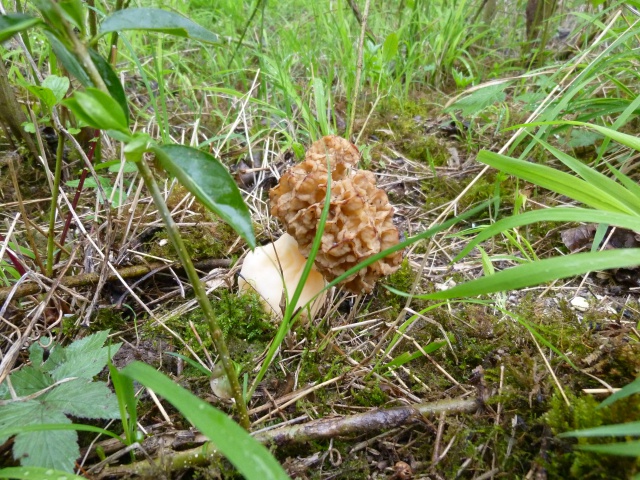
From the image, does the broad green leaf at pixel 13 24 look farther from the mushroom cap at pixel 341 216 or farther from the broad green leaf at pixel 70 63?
the mushroom cap at pixel 341 216

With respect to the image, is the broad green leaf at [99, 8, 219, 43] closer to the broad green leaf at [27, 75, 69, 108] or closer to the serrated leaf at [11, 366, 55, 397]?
the broad green leaf at [27, 75, 69, 108]

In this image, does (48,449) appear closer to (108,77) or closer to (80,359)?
(80,359)

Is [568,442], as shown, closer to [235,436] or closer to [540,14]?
[235,436]

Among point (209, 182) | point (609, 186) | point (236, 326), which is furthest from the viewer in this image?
point (236, 326)

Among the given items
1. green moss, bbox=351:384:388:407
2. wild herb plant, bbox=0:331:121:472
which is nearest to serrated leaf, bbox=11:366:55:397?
wild herb plant, bbox=0:331:121:472

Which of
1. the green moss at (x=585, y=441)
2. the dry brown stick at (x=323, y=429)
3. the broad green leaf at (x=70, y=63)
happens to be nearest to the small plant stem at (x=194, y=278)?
the dry brown stick at (x=323, y=429)

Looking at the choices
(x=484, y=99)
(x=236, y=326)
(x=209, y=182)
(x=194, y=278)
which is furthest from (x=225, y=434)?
(x=484, y=99)
